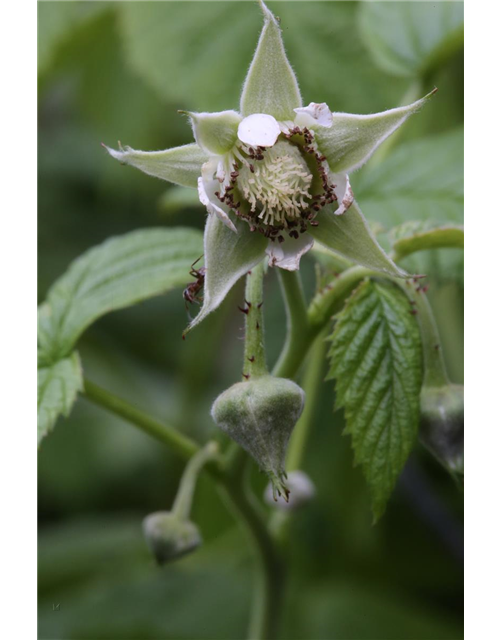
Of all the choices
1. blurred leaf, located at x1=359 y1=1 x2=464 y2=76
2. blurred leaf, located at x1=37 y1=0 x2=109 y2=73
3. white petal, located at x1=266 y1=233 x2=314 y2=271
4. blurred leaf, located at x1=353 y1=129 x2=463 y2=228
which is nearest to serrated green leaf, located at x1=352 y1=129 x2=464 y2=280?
blurred leaf, located at x1=353 y1=129 x2=463 y2=228

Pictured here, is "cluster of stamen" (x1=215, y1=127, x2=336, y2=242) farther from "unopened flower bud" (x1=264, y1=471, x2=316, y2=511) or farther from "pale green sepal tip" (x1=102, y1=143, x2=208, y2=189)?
"unopened flower bud" (x1=264, y1=471, x2=316, y2=511)

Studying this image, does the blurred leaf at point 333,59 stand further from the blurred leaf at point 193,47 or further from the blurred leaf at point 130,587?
the blurred leaf at point 130,587

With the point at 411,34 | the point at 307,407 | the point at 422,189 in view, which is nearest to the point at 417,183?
the point at 422,189

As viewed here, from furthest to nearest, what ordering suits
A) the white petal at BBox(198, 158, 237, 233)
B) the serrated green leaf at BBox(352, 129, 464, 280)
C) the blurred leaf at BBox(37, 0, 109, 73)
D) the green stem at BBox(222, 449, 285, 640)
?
the blurred leaf at BBox(37, 0, 109, 73), the serrated green leaf at BBox(352, 129, 464, 280), the green stem at BBox(222, 449, 285, 640), the white petal at BBox(198, 158, 237, 233)

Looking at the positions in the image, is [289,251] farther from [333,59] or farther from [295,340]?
[333,59]
